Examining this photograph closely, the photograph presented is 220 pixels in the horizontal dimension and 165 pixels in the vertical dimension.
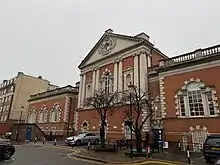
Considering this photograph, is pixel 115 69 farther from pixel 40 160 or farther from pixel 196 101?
pixel 40 160

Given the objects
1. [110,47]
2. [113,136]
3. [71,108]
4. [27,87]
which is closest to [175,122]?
[113,136]

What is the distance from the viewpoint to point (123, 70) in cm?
2925

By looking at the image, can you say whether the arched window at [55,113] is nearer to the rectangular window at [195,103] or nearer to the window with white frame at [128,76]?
the window with white frame at [128,76]

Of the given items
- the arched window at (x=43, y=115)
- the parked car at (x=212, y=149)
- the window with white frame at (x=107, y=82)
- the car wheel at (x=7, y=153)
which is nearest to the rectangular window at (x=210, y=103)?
the parked car at (x=212, y=149)

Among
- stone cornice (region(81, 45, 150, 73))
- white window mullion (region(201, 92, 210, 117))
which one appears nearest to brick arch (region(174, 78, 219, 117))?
white window mullion (region(201, 92, 210, 117))

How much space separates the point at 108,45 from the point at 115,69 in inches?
205

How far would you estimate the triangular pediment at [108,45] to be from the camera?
97.4 feet

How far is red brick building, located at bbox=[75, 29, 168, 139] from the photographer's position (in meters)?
26.8

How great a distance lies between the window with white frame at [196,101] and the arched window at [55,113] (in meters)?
25.3

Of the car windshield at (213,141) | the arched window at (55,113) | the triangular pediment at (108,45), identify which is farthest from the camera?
the arched window at (55,113)

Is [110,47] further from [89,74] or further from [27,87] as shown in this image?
[27,87]

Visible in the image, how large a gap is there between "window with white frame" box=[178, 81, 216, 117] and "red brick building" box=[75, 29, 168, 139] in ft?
15.0

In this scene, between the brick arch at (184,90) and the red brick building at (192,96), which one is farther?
the brick arch at (184,90)

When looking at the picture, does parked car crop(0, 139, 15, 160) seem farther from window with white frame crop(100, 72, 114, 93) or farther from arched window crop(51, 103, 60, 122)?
arched window crop(51, 103, 60, 122)
